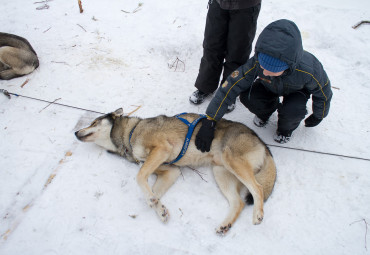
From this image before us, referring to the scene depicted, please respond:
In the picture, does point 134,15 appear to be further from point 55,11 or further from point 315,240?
point 315,240

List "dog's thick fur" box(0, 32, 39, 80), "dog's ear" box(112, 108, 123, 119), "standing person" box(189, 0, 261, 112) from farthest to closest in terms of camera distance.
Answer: "dog's thick fur" box(0, 32, 39, 80), "dog's ear" box(112, 108, 123, 119), "standing person" box(189, 0, 261, 112)

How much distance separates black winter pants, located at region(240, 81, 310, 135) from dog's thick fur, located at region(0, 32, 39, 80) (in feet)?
11.9

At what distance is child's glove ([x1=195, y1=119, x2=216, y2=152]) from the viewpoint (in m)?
2.78

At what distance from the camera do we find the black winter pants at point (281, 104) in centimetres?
274

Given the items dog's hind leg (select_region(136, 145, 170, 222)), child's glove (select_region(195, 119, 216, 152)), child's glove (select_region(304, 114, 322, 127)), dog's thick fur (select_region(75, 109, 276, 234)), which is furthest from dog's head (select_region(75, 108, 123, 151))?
child's glove (select_region(304, 114, 322, 127))

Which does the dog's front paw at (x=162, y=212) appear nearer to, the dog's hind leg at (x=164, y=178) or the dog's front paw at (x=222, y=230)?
the dog's hind leg at (x=164, y=178)

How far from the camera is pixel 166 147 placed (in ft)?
9.24

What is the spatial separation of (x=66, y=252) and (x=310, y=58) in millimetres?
3183

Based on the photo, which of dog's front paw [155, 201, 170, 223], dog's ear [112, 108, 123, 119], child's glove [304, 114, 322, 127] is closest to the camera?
dog's front paw [155, 201, 170, 223]

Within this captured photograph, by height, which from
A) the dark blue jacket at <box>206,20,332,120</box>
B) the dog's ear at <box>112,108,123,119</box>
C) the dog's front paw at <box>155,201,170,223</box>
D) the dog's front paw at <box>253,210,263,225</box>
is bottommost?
the dog's front paw at <box>155,201,170,223</box>

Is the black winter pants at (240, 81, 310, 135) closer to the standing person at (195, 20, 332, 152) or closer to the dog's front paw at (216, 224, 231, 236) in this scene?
the standing person at (195, 20, 332, 152)

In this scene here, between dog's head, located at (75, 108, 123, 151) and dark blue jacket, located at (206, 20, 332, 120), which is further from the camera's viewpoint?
dog's head, located at (75, 108, 123, 151)

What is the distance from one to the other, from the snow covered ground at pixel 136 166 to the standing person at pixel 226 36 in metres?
0.56

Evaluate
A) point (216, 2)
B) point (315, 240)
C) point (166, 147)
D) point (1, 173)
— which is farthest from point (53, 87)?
point (315, 240)
